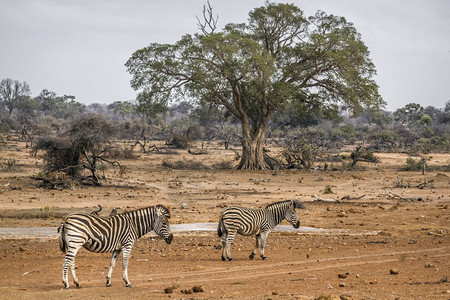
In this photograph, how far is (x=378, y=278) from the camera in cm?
1138

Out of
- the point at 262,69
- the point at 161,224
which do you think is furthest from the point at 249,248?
the point at 262,69

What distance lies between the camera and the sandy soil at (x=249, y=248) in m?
10.4

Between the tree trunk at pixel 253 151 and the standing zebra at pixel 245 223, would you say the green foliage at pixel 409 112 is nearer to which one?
the tree trunk at pixel 253 151

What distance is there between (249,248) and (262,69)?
22.0m

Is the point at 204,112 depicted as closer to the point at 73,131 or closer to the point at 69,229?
the point at 73,131

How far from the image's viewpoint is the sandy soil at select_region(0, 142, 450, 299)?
10445mm

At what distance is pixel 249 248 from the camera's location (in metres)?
15.5

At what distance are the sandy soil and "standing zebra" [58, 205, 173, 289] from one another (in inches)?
22.0

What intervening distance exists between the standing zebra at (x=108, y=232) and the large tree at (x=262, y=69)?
25.3 metres

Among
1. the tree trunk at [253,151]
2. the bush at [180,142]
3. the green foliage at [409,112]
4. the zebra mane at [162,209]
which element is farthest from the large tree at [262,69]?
the green foliage at [409,112]

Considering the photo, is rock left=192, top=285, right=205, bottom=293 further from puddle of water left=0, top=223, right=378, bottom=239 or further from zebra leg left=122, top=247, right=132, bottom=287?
puddle of water left=0, top=223, right=378, bottom=239

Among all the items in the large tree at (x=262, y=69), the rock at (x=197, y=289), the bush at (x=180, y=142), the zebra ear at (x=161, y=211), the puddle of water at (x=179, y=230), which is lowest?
the puddle of water at (x=179, y=230)

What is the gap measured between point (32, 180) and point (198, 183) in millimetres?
8700

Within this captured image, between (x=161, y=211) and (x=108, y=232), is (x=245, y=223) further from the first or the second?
(x=108, y=232)
